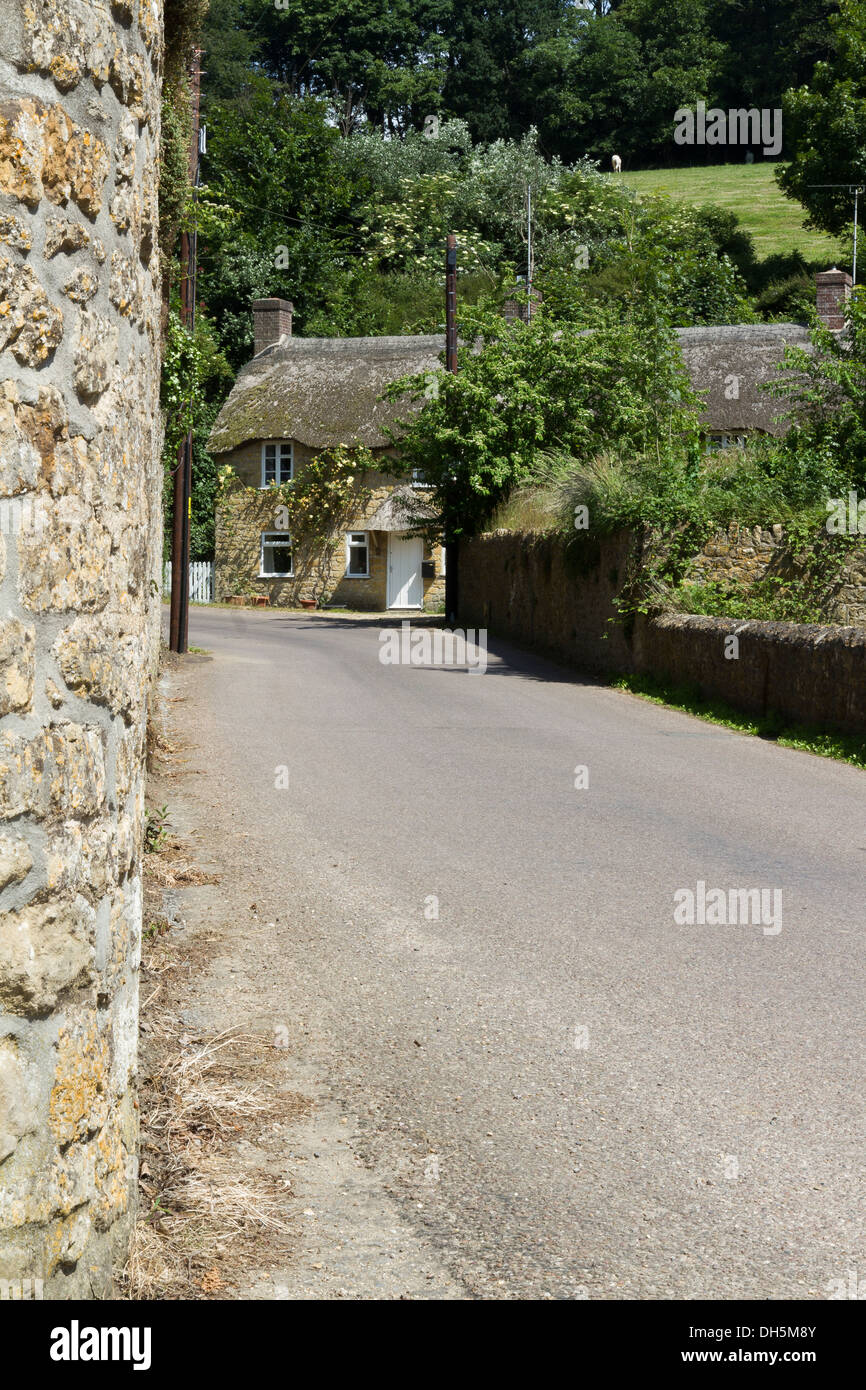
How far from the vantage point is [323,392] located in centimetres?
4359

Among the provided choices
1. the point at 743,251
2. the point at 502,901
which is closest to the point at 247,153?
the point at 743,251

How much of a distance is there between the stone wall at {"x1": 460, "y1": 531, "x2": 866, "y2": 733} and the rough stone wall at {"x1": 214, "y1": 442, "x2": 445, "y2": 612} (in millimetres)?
11197

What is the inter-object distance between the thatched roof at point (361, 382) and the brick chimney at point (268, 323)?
1.27 m

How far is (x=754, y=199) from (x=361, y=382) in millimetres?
37733

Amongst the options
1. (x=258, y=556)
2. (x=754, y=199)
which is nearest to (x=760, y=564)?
(x=258, y=556)

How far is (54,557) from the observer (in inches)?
108

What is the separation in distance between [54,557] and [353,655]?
2002 cm

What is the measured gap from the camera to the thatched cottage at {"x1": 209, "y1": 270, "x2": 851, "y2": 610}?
41406mm

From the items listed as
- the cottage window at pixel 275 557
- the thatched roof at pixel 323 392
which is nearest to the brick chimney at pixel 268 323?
the thatched roof at pixel 323 392

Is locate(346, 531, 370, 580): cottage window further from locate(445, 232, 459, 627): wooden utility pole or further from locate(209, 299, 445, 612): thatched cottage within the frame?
locate(445, 232, 459, 627): wooden utility pole

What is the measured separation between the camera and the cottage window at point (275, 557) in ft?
140

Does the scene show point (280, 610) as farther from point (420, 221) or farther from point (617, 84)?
point (617, 84)

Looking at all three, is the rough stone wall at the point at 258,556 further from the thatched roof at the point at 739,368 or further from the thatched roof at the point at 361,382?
the thatched roof at the point at 739,368

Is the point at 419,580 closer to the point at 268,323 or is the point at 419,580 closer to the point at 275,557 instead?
the point at 275,557
